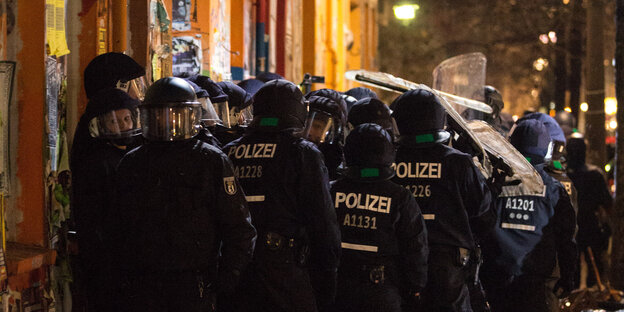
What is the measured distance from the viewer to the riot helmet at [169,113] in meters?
4.21

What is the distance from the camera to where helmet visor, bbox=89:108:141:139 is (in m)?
4.87

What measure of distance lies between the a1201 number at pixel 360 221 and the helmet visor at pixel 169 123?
130cm

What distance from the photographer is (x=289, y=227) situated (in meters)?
4.68

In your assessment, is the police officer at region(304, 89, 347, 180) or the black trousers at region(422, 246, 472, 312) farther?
the police officer at region(304, 89, 347, 180)

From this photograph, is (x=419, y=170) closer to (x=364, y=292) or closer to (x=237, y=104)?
(x=364, y=292)

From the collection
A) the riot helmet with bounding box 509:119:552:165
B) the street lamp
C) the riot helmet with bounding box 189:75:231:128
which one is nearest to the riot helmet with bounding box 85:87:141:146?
the riot helmet with bounding box 189:75:231:128

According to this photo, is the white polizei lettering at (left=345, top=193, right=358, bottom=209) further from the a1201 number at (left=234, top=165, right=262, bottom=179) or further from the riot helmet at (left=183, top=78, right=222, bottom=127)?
the riot helmet at (left=183, top=78, right=222, bottom=127)

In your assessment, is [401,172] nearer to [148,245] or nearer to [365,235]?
[365,235]

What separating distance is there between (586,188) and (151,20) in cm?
645

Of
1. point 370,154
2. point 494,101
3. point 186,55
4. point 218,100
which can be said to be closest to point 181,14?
point 186,55

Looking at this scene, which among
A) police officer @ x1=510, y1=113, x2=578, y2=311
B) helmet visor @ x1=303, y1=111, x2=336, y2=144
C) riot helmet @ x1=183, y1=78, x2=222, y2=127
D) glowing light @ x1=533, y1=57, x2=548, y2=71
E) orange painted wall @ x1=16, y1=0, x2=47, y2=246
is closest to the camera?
orange painted wall @ x1=16, y1=0, x2=47, y2=246

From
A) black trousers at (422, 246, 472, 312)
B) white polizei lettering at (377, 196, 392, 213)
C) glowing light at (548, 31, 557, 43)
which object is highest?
glowing light at (548, 31, 557, 43)

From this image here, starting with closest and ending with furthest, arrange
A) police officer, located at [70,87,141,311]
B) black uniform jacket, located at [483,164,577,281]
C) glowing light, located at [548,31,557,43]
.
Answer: police officer, located at [70,87,141,311], black uniform jacket, located at [483,164,577,281], glowing light, located at [548,31,557,43]

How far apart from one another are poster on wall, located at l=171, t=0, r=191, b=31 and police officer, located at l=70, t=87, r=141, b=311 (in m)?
3.25
